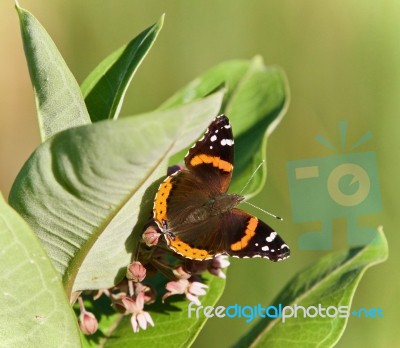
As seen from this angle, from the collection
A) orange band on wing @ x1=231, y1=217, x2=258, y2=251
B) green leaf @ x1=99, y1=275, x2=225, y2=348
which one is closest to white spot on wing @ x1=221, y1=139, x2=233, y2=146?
orange band on wing @ x1=231, y1=217, x2=258, y2=251

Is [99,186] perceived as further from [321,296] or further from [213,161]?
[321,296]

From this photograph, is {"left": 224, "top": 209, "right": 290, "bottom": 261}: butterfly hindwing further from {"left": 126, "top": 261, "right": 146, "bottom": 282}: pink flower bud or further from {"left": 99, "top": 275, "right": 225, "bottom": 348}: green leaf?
{"left": 126, "top": 261, "right": 146, "bottom": 282}: pink flower bud

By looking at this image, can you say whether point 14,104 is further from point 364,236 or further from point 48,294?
point 48,294

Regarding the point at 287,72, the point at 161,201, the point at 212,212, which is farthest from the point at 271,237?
the point at 287,72

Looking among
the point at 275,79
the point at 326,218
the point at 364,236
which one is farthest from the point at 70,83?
the point at 364,236

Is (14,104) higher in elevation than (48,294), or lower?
lower

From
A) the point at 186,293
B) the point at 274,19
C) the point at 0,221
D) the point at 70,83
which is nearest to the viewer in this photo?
the point at 0,221

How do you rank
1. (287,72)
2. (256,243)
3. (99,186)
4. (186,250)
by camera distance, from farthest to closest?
1. (287,72)
2. (256,243)
3. (186,250)
4. (99,186)
